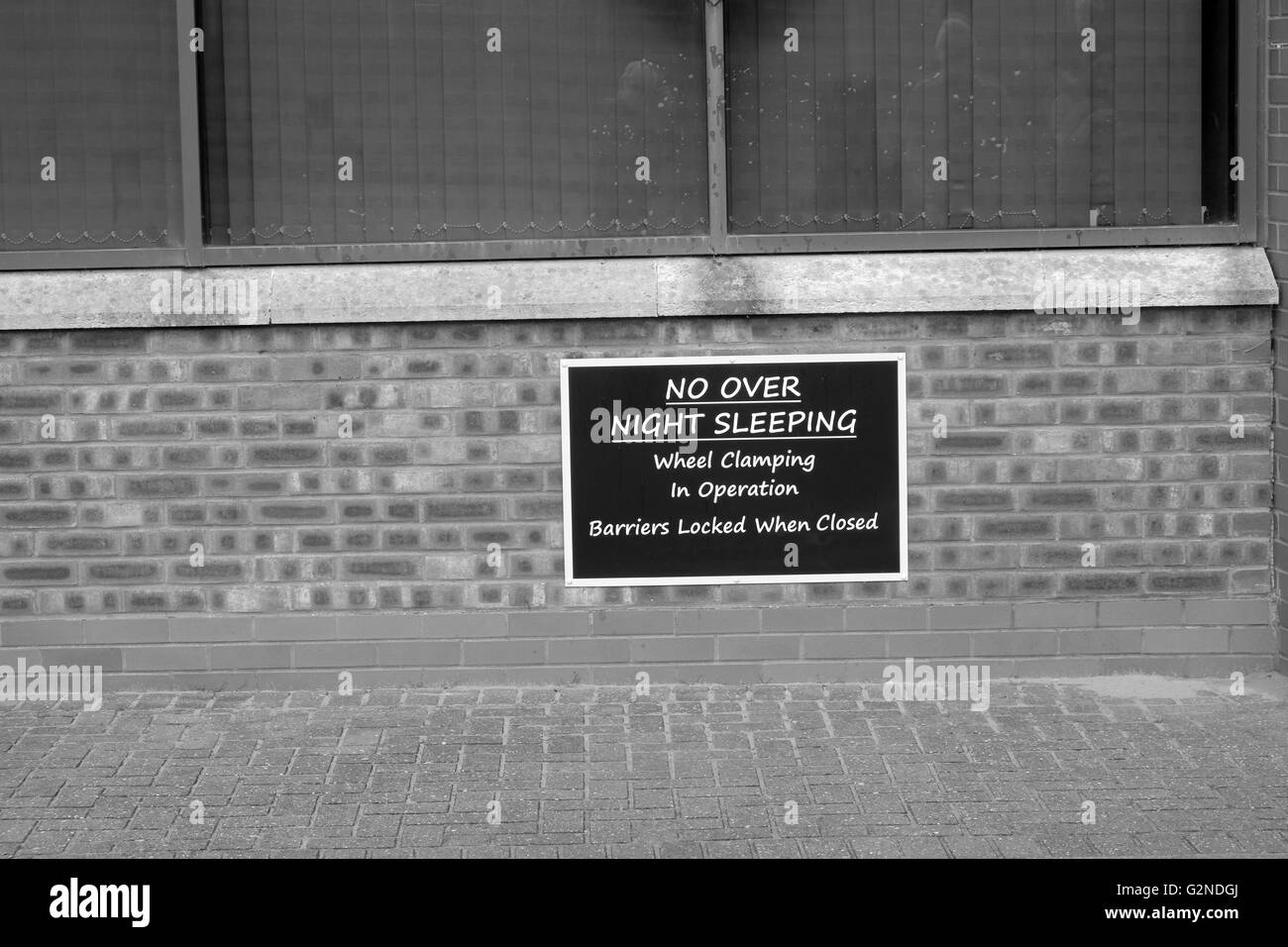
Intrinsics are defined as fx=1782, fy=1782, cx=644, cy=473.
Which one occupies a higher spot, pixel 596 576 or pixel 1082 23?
pixel 1082 23

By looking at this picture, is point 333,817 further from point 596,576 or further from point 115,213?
point 115,213

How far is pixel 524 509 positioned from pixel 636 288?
107 cm

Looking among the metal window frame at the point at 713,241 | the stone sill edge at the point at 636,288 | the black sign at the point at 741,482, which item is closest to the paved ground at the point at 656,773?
the black sign at the point at 741,482

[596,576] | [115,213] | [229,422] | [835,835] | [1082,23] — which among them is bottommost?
[835,835]

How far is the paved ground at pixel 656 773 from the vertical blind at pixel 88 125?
207cm

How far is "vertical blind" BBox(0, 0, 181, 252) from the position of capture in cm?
768

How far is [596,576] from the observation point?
7.73 metres

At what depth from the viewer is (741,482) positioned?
773cm

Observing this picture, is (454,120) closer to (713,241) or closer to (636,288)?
(636,288)

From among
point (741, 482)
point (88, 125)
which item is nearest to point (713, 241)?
point (741, 482)

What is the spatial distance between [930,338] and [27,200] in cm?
396

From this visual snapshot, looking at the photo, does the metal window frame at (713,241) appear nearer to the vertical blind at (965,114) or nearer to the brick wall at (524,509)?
the vertical blind at (965,114)

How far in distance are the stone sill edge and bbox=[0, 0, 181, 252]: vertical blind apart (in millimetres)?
232

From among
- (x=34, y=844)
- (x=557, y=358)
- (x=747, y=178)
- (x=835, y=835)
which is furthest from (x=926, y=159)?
(x=34, y=844)
